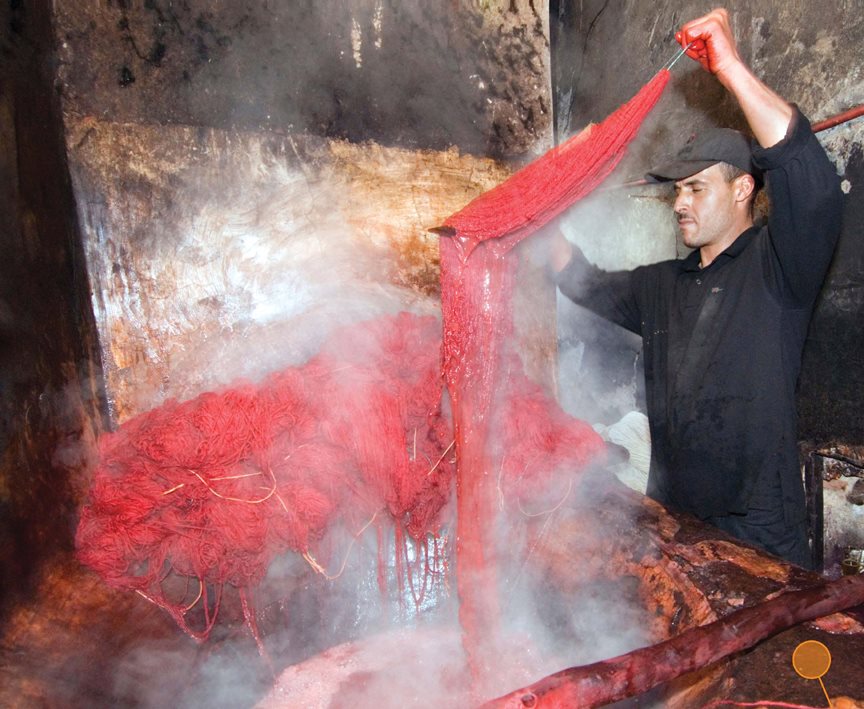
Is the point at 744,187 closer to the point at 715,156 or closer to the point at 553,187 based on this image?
the point at 715,156

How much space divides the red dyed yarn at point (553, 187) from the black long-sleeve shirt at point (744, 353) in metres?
0.58

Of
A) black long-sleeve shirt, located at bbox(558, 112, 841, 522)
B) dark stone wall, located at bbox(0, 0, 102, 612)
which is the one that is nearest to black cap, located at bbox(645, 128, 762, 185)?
black long-sleeve shirt, located at bbox(558, 112, 841, 522)

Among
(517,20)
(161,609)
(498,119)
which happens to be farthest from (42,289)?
(517,20)

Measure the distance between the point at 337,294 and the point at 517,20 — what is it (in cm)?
243

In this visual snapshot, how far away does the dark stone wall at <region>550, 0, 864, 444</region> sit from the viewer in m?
3.13

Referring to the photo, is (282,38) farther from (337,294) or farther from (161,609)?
(161,609)

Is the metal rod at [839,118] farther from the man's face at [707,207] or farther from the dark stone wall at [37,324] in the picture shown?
the dark stone wall at [37,324]

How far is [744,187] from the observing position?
307 centimetres

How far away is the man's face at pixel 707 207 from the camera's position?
3.07 m

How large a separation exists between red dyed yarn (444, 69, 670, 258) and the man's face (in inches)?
25.5

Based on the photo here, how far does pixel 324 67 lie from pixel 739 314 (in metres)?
2.84

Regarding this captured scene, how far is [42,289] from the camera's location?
98.5 inches

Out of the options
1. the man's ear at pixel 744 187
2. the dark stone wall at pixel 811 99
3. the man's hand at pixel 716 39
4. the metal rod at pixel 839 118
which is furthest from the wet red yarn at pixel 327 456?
the dark stone wall at pixel 811 99

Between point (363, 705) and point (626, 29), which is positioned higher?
point (626, 29)
